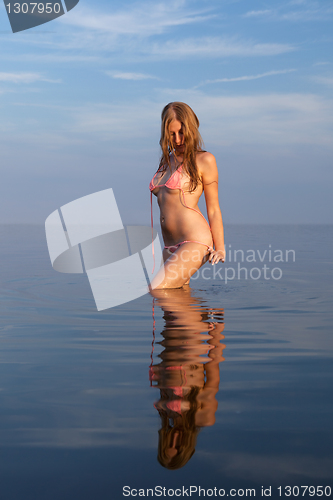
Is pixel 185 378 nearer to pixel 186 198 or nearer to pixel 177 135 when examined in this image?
pixel 186 198

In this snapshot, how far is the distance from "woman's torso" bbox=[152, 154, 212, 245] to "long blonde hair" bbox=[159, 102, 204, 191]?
0.09 m

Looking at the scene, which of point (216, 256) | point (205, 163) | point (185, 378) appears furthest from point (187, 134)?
point (185, 378)

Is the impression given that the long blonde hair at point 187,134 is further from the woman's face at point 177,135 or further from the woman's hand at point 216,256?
the woman's hand at point 216,256

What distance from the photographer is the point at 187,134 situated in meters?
5.33

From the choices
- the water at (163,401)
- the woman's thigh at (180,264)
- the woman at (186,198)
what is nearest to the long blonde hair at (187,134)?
the woman at (186,198)

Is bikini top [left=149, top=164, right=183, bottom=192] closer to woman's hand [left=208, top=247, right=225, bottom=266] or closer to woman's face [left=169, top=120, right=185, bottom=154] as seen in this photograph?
woman's face [left=169, top=120, right=185, bottom=154]

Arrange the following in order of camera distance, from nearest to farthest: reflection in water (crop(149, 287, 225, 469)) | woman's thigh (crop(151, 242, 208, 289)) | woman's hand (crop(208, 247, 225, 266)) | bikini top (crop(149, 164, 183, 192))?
1. reflection in water (crop(149, 287, 225, 469))
2. woman's hand (crop(208, 247, 225, 266))
3. woman's thigh (crop(151, 242, 208, 289))
4. bikini top (crop(149, 164, 183, 192))

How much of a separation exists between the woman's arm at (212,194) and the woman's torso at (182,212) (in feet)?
0.24

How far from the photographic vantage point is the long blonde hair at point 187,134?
208 inches

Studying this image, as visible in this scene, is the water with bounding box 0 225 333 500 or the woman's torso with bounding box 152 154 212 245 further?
the woman's torso with bounding box 152 154 212 245

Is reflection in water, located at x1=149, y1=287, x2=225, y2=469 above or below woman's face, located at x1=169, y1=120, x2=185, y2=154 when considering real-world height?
below

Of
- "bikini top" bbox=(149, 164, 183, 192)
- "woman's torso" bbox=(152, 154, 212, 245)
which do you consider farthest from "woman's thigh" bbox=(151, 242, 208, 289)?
"bikini top" bbox=(149, 164, 183, 192)

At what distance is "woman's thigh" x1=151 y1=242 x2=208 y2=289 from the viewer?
5.25 meters

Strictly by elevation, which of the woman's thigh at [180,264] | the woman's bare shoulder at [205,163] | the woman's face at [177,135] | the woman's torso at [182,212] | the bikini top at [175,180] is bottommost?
the woman's thigh at [180,264]
